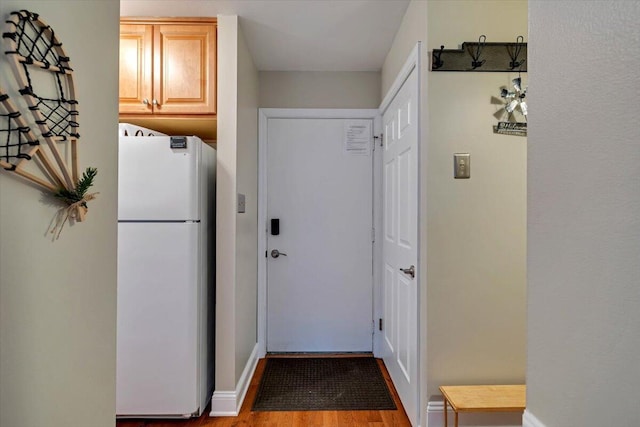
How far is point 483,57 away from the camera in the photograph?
1.63 metres

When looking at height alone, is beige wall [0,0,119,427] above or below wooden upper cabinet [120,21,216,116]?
below

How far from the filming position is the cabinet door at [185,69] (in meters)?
2.02

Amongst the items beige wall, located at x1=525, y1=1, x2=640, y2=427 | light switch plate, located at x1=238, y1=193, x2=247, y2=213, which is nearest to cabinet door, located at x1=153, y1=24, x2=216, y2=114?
light switch plate, located at x1=238, y1=193, x2=247, y2=213

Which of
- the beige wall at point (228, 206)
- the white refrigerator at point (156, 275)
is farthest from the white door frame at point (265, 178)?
the white refrigerator at point (156, 275)

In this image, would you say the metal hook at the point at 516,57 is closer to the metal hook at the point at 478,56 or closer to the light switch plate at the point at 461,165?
the metal hook at the point at 478,56

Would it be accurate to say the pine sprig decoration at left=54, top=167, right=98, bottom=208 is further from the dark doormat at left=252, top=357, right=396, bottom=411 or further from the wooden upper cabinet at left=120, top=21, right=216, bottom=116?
the dark doormat at left=252, top=357, right=396, bottom=411

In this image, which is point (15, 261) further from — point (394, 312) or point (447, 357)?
point (394, 312)

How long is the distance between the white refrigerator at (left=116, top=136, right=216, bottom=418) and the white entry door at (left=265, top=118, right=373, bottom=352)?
3.43 feet

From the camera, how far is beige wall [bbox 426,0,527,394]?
164 centimetres

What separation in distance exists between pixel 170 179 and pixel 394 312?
1685mm

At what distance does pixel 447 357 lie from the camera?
1646 millimetres

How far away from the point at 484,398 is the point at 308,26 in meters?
2.32

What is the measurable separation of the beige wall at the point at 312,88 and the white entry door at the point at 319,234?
0.14 meters

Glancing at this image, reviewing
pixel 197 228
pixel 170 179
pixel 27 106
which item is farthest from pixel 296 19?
pixel 27 106
